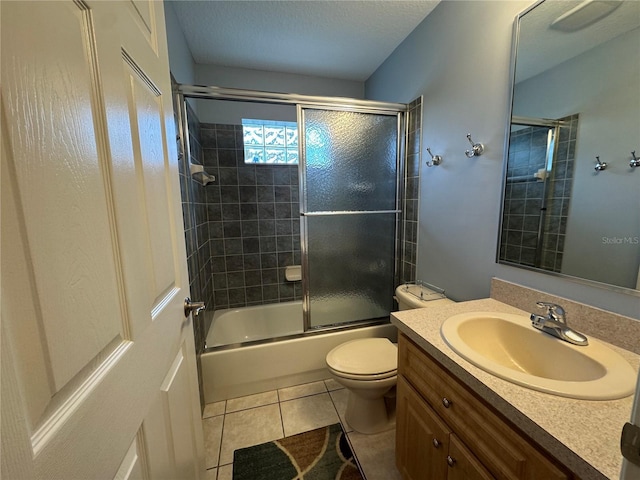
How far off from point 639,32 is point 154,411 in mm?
1776

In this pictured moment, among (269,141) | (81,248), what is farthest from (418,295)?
(269,141)

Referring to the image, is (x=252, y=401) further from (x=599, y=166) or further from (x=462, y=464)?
(x=599, y=166)

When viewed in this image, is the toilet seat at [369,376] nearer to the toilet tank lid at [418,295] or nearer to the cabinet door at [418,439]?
the cabinet door at [418,439]

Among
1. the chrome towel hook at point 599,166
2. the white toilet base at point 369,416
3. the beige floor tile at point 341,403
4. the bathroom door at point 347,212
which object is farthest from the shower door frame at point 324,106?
the chrome towel hook at point 599,166

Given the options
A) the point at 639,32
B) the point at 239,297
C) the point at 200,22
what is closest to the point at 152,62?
the point at 200,22

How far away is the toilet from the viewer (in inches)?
54.2

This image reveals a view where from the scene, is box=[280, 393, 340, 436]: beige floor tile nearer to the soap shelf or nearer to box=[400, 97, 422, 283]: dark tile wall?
the soap shelf

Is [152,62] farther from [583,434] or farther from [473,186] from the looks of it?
[473,186]

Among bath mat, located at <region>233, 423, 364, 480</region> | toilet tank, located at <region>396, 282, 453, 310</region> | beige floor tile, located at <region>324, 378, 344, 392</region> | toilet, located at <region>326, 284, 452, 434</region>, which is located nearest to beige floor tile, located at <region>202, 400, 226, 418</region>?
bath mat, located at <region>233, 423, 364, 480</region>

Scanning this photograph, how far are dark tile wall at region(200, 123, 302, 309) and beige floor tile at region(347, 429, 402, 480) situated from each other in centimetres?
153

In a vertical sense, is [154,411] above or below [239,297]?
above

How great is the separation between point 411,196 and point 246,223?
1.57 m

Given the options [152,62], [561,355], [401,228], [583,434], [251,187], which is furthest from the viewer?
[251,187]

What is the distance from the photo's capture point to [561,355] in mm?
861
